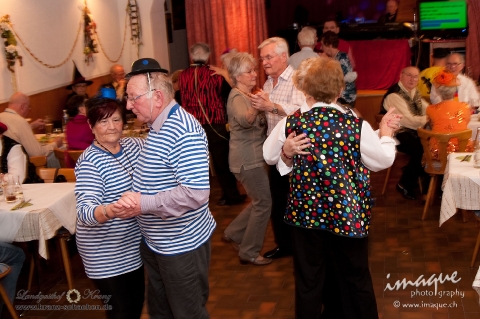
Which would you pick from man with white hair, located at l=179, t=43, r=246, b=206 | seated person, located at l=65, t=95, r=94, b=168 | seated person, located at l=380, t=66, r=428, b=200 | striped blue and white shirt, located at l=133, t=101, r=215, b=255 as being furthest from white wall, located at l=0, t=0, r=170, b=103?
striped blue and white shirt, located at l=133, t=101, r=215, b=255

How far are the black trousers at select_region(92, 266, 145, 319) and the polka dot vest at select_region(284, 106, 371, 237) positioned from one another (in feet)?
Result: 2.92

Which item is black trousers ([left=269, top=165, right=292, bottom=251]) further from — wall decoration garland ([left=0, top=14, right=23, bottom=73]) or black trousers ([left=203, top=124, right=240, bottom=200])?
wall decoration garland ([left=0, top=14, right=23, bottom=73])

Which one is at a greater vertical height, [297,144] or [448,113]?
[297,144]

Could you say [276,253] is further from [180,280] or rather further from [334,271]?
[180,280]

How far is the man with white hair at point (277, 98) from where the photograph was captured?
166 inches

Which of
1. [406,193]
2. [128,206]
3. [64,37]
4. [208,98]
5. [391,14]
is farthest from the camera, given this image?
[391,14]

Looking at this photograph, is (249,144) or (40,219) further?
(249,144)

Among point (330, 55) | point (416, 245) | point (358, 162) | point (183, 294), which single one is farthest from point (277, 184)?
point (330, 55)

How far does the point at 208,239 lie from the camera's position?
116 inches

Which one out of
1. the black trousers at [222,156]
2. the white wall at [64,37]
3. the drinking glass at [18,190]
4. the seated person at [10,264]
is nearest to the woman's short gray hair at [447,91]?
the black trousers at [222,156]

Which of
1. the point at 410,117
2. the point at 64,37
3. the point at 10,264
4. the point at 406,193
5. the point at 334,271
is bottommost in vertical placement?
the point at 406,193

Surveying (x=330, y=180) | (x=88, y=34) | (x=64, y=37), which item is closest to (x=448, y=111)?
(x=330, y=180)

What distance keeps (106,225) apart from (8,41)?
185 inches

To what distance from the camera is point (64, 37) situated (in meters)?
8.42
